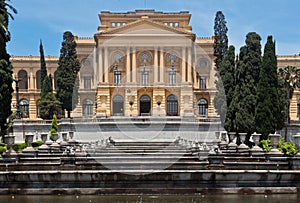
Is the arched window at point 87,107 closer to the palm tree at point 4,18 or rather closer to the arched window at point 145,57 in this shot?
the arched window at point 145,57

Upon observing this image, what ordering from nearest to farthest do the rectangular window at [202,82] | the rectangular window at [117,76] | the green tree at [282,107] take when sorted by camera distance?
the green tree at [282,107] → the rectangular window at [117,76] → the rectangular window at [202,82]

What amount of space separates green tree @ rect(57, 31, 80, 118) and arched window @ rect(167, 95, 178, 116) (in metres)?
13.5

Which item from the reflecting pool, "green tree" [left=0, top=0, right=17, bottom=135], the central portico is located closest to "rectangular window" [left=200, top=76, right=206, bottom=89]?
the central portico

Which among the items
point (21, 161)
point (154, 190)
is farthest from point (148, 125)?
point (154, 190)

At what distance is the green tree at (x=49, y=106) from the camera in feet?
120

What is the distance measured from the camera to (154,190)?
1220 centimetres

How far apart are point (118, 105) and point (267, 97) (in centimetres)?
2635

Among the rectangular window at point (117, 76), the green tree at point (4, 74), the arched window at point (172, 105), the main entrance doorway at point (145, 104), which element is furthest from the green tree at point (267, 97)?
the rectangular window at point (117, 76)

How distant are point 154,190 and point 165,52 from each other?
1495 inches

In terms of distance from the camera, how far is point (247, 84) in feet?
88.3

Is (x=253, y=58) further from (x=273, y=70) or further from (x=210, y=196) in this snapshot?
(x=210, y=196)

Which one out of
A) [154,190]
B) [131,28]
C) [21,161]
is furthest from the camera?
[131,28]

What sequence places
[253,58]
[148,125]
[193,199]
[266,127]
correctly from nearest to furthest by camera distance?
[193,199], [266,127], [253,58], [148,125]

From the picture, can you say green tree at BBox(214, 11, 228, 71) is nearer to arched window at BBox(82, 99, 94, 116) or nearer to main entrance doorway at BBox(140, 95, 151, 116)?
main entrance doorway at BBox(140, 95, 151, 116)
